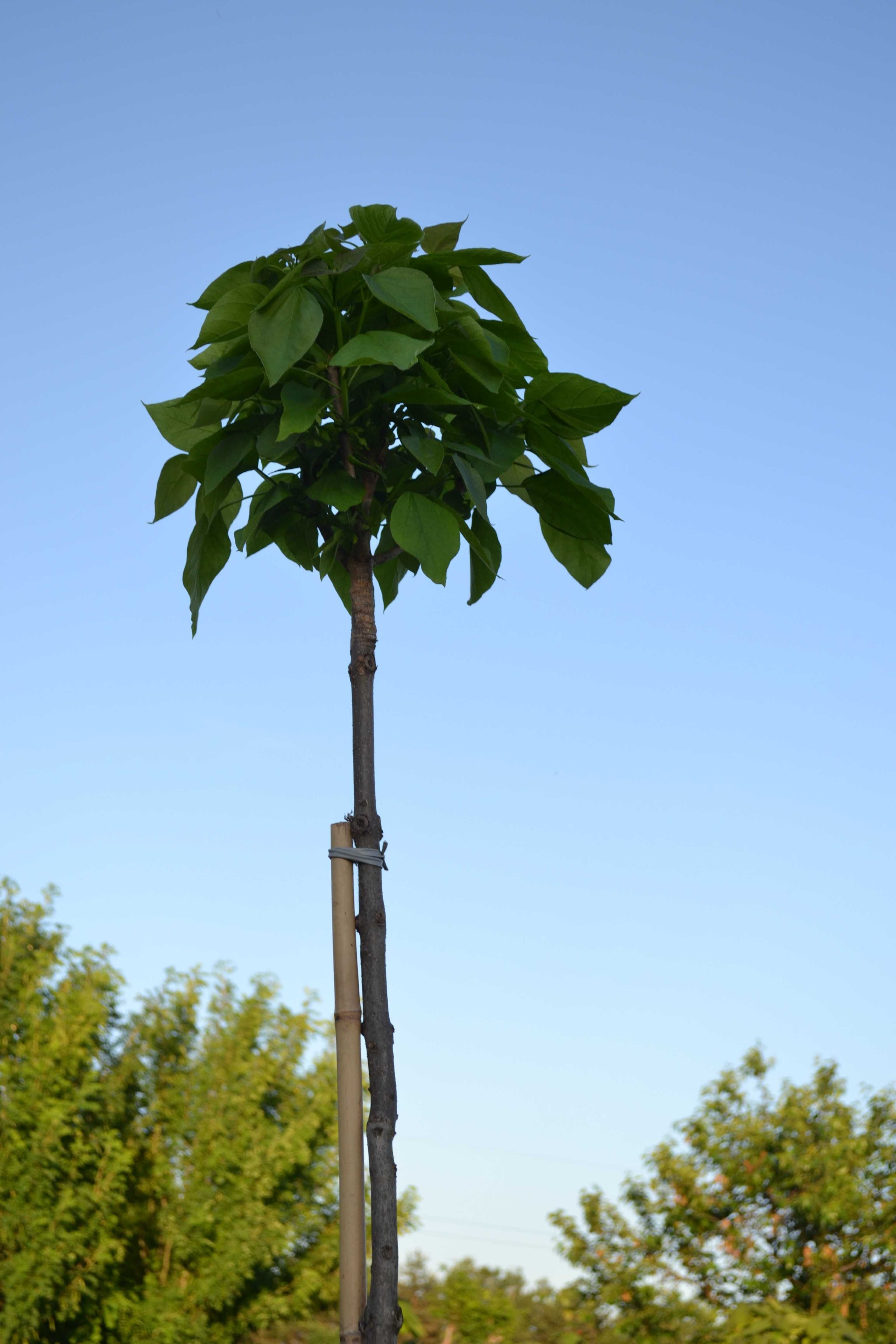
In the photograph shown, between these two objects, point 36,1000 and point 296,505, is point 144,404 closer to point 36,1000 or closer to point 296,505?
point 296,505

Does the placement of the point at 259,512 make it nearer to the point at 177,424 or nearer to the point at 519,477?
the point at 177,424

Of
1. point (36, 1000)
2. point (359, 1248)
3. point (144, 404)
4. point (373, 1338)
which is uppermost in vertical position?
point (36, 1000)

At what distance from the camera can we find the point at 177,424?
264 centimetres

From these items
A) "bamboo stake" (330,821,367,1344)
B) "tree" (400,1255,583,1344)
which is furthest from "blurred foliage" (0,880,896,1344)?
"bamboo stake" (330,821,367,1344)

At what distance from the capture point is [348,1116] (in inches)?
93.6

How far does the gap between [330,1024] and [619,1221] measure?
4.44 m

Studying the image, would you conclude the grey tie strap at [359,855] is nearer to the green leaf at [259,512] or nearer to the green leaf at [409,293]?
the green leaf at [259,512]

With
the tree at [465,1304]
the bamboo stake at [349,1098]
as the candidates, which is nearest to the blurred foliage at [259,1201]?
the tree at [465,1304]

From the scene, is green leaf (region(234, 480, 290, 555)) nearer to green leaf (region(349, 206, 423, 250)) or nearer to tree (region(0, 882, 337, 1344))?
green leaf (region(349, 206, 423, 250))

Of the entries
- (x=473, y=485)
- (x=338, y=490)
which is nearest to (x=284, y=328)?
(x=338, y=490)

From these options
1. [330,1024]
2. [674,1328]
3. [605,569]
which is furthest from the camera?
[330,1024]

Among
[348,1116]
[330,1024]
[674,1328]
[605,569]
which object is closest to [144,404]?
[605,569]

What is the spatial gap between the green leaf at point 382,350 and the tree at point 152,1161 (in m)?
10.7

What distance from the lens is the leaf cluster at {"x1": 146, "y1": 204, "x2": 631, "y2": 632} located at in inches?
92.0
